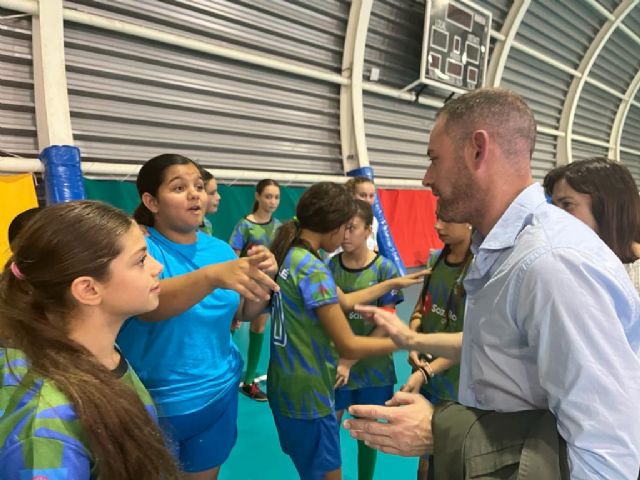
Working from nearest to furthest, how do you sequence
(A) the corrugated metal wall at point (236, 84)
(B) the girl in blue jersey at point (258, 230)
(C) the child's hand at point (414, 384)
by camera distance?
(C) the child's hand at point (414, 384), (B) the girl in blue jersey at point (258, 230), (A) the corrugated metal wall at point (236, 84)

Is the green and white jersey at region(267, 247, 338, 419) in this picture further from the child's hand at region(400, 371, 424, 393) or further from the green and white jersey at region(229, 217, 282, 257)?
the green and white jersey at region(229, 217, 282, 257)

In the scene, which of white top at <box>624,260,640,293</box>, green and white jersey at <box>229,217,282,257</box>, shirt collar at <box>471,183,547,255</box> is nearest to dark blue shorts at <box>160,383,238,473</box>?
shirt collar at <box>471,183,547,255</box>

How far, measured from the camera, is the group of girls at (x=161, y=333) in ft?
3.45

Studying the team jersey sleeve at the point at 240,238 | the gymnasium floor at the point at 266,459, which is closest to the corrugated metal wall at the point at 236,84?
the team jersey sleeve at the point at 240,238

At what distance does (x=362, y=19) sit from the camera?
6.35 meters

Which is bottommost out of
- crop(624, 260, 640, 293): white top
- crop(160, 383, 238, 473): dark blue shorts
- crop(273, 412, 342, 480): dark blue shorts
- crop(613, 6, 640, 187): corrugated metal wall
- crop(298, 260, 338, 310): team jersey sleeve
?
crop(273, 412, 342, 480): dark blue shorts

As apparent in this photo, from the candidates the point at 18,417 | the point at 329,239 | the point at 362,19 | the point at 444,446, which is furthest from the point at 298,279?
the point at 362,19

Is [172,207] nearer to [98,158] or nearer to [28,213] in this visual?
[28,213]

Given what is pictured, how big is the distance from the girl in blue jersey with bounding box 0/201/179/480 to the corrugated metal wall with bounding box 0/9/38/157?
11.8ft

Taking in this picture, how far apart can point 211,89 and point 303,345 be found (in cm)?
427

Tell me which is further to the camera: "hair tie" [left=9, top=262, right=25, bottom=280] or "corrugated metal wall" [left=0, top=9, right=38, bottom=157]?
"corrugated metal wall" [left=0, top=9, right=38, bottom=157]

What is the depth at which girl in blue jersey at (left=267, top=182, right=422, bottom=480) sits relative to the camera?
6.78 feet

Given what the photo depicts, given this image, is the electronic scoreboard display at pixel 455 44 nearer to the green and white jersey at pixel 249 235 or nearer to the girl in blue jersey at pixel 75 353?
the green and white jersey at pixel 249 235

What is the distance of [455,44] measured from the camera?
299 inches
